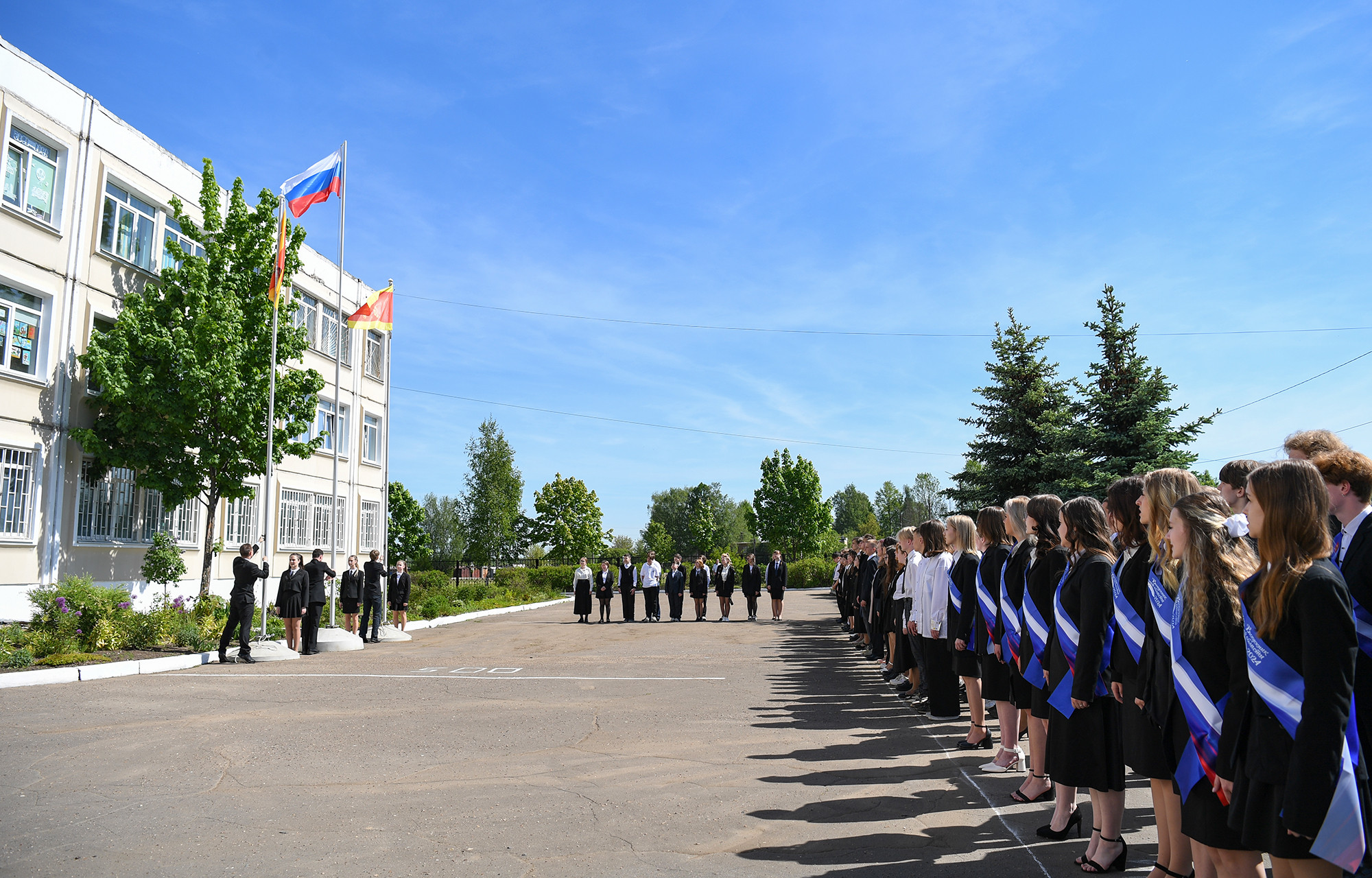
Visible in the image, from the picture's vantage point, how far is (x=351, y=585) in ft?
60.2

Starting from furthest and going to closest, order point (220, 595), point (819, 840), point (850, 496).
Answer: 1. point (850, 496)
2. point (220, 595)
3. point (819, 840)

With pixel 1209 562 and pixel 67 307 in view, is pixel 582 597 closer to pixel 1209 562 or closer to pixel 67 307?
pixel 67 307

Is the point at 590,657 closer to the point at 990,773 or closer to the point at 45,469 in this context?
the point at 990,773

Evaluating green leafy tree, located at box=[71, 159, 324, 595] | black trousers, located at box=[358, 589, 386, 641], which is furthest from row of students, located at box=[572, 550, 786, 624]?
green leafy tree, located at box=[71, 159, 324, 595]

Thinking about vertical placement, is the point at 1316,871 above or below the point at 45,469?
below

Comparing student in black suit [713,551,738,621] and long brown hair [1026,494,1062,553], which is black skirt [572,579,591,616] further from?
long brown hair [1026,494,1062,553]

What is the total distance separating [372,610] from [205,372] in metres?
6.19

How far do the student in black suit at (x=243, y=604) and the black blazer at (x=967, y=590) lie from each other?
11.6 meters

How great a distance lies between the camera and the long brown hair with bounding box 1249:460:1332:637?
3039 mm

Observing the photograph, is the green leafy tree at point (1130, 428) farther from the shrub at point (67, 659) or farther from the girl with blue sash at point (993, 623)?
the shrub at point (67, 659)

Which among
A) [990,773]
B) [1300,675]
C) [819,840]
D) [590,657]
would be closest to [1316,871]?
[1300,675]

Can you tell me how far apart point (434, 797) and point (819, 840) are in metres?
2.72

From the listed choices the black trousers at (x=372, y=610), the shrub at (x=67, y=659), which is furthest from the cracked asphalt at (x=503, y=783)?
the black trousers at (x=372, y=610)

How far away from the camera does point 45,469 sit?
17188mm
